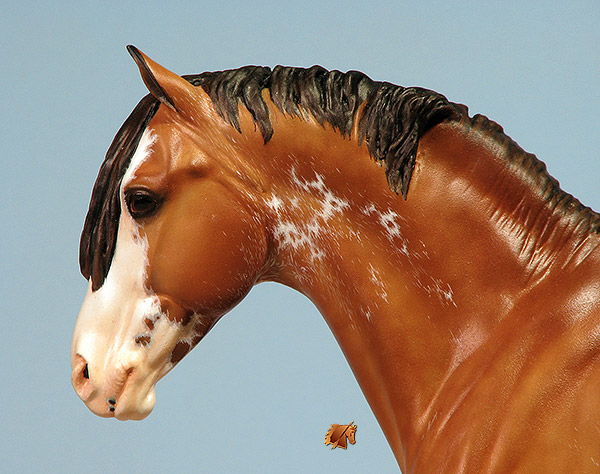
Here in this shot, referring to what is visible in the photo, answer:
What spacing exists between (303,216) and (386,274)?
10cm

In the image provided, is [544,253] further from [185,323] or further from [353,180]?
[185,323]

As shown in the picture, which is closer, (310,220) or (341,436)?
(310,220)

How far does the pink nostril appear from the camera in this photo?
0.86 m

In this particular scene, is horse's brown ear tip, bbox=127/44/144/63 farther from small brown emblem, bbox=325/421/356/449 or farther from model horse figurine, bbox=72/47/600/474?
small brown emblem, bbox=325/421/356/449

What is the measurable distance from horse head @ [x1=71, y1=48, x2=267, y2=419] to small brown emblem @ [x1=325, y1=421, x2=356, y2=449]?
0.19m

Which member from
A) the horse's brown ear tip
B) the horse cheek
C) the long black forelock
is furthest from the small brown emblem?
the horse's brown ear tip

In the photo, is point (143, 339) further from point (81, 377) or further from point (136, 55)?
point (136, 55)

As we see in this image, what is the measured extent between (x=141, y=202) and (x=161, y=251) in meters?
0.06

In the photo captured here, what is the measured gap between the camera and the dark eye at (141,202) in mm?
811

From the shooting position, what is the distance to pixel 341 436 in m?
0.90

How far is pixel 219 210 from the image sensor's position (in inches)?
31.1

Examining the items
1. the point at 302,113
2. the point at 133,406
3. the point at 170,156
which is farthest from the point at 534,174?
the point at 133,406

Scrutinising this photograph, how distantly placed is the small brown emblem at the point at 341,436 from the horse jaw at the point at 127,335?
0.64 ft

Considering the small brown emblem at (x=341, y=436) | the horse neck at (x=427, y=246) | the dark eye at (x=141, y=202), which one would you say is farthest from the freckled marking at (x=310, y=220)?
the small brown emblem at (x=341, y=436)
